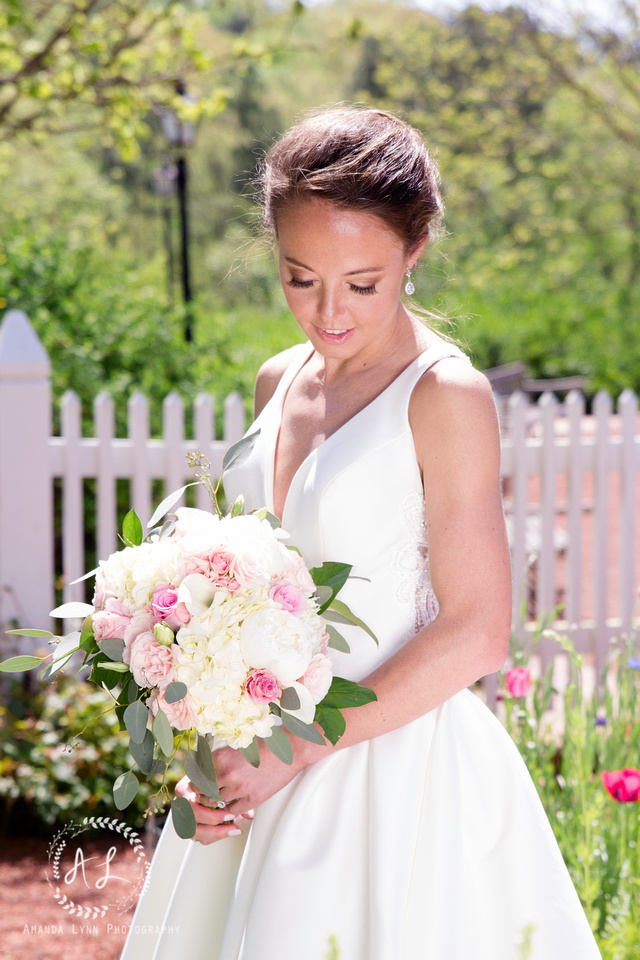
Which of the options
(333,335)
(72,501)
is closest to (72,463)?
(72,501)

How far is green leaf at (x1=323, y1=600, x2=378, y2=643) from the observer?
1.50m

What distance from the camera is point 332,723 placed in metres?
1.45

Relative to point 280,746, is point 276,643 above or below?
→ above

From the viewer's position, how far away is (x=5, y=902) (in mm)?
3088

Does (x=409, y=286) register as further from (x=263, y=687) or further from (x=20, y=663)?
(x=20, y=663)

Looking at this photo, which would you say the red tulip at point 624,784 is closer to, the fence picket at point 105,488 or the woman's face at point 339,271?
the woman's face at point 339,271

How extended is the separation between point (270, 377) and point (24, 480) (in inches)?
98.7

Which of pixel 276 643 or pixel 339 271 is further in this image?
pixel 339 271

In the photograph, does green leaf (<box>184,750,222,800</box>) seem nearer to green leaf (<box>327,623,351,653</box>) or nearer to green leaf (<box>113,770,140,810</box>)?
green leaf (<box>113,770,140,810</box>)

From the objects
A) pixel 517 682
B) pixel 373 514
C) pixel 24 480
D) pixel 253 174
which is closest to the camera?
pixel 373 514

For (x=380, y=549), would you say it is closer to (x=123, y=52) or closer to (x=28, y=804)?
(x=28, y=804)

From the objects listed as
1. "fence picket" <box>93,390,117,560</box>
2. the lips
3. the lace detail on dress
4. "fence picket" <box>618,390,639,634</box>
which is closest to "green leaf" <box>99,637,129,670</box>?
the lace detail on dress

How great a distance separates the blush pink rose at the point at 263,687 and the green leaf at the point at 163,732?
0.13 meters

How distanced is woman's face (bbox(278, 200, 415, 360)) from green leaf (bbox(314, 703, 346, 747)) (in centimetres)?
64
